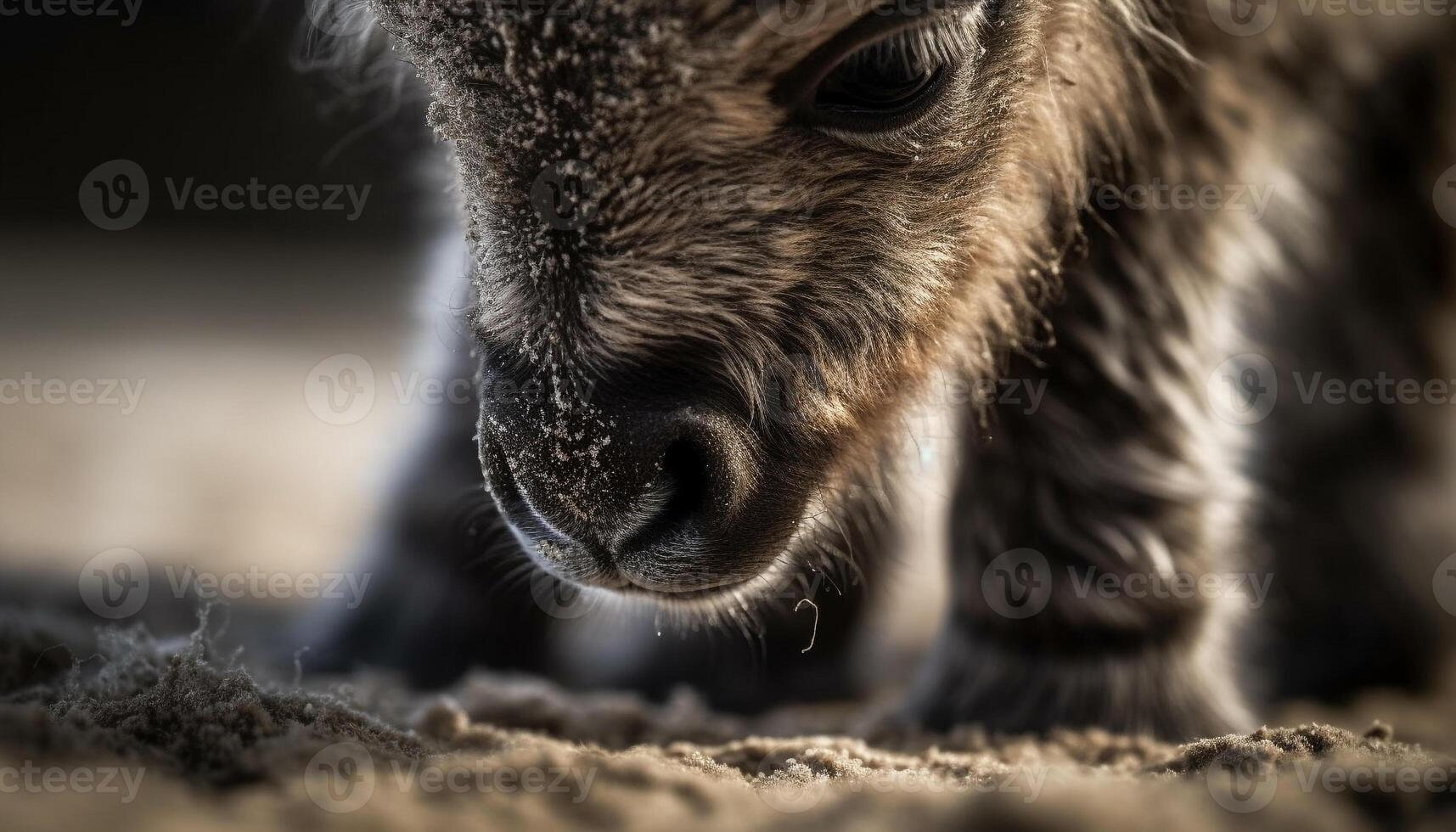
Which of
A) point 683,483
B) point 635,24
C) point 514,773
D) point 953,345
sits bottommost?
point 514,773

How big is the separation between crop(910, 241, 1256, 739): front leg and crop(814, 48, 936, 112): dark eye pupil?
735mm

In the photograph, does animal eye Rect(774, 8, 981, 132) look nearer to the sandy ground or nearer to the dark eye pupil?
the dark eye pupil

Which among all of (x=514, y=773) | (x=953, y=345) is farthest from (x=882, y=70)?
(x=514, y=773)

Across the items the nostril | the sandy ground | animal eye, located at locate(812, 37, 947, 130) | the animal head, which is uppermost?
animal eye, located at locate(812, 37, 947, 130)

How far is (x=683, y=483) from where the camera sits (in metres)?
1.40

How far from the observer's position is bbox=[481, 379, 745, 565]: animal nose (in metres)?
1.36

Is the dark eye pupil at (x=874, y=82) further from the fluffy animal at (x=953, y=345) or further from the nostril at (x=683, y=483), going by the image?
the nostril at (x=683, y=483)

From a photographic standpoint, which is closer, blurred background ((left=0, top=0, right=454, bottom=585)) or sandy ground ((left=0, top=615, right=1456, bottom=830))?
sandy ground ((left=0, top=615, right=1456, bottom=830))

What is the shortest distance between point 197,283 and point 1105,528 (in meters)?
5.44

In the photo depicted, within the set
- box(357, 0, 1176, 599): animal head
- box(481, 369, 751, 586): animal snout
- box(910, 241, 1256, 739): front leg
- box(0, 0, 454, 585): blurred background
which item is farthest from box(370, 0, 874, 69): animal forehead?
box(0, 0, 454, 585): blurred background

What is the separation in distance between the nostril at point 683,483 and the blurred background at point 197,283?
1235 millimetres

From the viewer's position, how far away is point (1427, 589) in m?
2.96

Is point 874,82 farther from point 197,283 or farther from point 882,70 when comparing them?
point 197,283

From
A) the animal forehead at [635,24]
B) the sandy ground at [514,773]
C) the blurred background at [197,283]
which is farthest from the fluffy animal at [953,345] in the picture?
the blurred background at [197,283]
